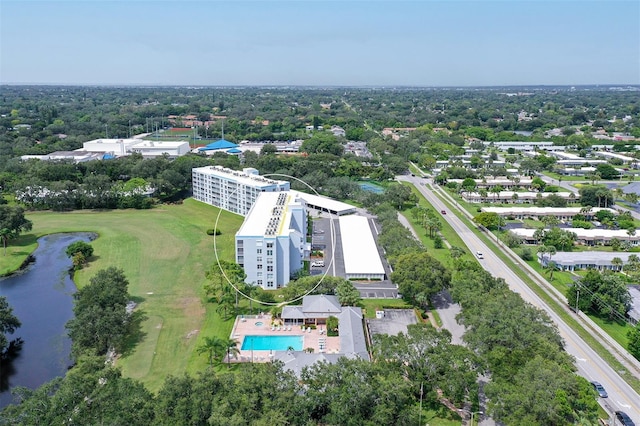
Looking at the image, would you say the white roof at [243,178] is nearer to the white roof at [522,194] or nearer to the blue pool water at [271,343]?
the blue pool water at [271,343]

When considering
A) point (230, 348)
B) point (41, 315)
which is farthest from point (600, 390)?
point (41, 315)

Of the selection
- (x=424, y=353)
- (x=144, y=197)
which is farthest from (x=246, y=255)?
(x=144, y=197)

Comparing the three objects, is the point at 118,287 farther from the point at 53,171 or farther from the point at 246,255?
the point at 53,171

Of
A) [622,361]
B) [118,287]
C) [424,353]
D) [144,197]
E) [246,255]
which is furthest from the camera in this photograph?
[144,197]

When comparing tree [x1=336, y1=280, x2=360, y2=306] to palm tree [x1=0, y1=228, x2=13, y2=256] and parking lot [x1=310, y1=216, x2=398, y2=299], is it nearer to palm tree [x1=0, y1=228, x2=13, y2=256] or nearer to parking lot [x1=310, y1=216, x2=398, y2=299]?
parking lot [x1=310, y1=216, x2=398, y2=299]

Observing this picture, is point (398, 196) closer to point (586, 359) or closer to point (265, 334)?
point (265, 334)

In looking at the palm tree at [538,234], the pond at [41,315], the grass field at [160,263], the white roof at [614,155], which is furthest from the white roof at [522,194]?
the pond at [41,315]
